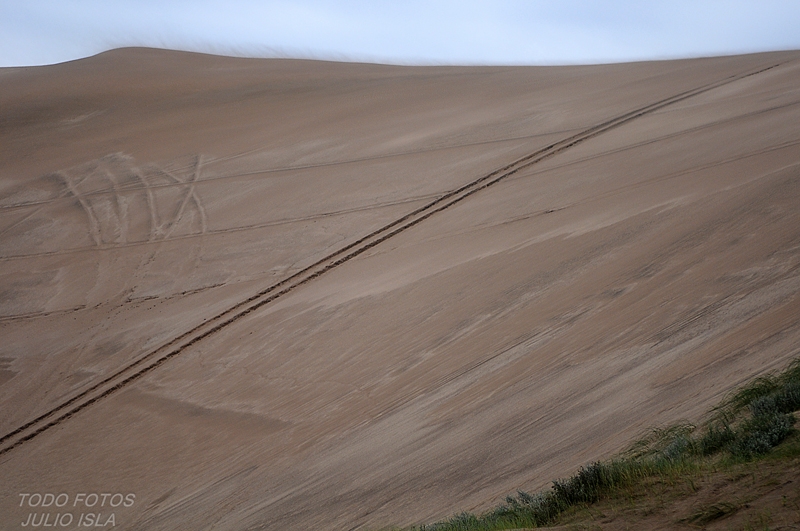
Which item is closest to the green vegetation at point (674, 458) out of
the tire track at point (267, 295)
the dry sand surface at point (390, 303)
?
the dry sand surface at point (390, 303)

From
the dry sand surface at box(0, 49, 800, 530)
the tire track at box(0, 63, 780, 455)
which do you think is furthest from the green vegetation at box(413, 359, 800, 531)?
the tire track at box(0, 63, 780, 455)

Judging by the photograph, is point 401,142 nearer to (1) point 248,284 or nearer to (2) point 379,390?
(1) point 248,284

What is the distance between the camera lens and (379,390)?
725cm

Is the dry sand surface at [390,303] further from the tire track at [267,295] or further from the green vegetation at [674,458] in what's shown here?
the green vegetation at [674,458]

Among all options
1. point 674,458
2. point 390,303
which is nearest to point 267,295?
point 390,303

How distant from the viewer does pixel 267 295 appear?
1022cm

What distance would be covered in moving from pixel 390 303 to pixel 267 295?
7.40 ft

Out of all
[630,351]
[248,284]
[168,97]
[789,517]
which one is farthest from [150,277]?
[168,97]

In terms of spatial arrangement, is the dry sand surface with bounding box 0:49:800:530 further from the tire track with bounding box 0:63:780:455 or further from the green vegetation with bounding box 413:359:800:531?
the green vegetation with bounding box 413:359:800:531

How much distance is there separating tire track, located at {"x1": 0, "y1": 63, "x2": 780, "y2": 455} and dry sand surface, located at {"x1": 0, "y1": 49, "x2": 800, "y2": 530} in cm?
5

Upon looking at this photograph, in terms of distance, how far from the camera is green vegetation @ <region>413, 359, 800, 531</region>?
12.3 feet

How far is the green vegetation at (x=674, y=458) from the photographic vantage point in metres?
3.76

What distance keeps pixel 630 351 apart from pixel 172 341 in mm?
6308

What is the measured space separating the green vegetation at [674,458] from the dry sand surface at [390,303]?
0.45m
